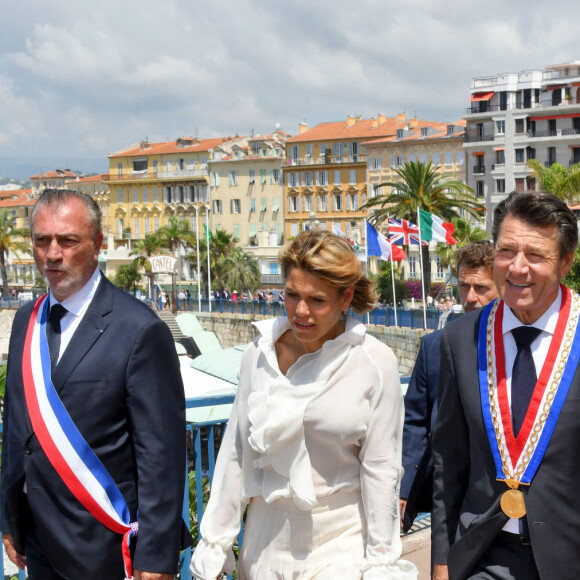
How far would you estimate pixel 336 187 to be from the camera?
78.4 meters

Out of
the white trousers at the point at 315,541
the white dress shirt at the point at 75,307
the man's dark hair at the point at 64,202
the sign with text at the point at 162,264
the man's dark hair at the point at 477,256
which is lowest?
the white trousers at the point at 315,541

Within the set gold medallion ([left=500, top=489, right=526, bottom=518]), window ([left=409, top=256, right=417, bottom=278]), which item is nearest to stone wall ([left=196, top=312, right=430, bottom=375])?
window ([left=409, top=256, right=417, bottom=278])

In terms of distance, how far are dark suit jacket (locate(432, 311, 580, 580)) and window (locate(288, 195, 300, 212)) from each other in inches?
3079

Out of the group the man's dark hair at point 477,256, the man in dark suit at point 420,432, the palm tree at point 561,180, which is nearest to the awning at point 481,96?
the palm tree at point 561,180

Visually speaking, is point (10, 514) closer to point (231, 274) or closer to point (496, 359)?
point (496, 359)

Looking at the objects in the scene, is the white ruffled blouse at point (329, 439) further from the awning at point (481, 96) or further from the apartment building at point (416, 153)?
the awning at point (481, 96)

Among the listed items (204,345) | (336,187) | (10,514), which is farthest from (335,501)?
(336,187)

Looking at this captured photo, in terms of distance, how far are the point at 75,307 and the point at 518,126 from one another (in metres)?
65.8

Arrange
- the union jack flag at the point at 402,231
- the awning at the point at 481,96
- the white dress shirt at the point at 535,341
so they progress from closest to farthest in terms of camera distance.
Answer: the white dress shirt at the point at 535,341 → the union jack flag at the point at 402,231 → the awning at the point at 481,96

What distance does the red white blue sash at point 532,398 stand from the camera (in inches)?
115

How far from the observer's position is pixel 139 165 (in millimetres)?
95062

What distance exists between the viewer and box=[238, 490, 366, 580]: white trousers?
10.5ft

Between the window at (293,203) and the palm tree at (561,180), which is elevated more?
the window at (293,203)

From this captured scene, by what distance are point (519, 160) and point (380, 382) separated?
2544 inches
